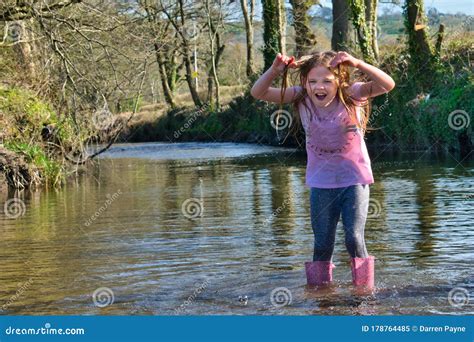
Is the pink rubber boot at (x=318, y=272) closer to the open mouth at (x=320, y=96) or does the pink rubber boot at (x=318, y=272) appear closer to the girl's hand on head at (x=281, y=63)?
the open mouth at (x=320, y=96)

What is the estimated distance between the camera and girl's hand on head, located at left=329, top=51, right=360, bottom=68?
22.7 ft

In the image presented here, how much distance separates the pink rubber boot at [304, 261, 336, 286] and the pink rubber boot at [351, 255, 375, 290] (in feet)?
0.85

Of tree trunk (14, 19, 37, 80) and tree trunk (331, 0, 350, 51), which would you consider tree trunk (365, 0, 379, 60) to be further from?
tree trunk (14, 19, 37, 80)

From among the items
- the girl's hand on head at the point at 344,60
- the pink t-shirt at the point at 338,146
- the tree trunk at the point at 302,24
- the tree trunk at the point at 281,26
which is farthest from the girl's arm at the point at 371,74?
the tree trunk at the point at 302,24

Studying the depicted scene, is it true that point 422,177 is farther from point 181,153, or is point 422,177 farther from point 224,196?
point 181,153

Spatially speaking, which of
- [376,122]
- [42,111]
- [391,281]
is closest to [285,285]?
[391,281]

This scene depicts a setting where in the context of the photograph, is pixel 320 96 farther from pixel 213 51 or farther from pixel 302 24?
pixel 213 51

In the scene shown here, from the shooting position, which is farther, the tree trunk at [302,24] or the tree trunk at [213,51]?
the tree trunk at [213,51]

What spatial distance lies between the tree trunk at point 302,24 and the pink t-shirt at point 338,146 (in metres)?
33.6

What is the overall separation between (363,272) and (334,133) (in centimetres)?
111

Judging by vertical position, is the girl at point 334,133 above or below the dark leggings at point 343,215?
above

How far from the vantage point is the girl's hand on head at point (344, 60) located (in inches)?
272

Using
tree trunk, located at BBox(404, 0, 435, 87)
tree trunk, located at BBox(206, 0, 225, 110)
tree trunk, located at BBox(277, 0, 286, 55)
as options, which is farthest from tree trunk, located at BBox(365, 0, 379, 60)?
tree trunk, located at BBox(206, 0, 225, 110)

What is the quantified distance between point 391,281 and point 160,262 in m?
2.50
